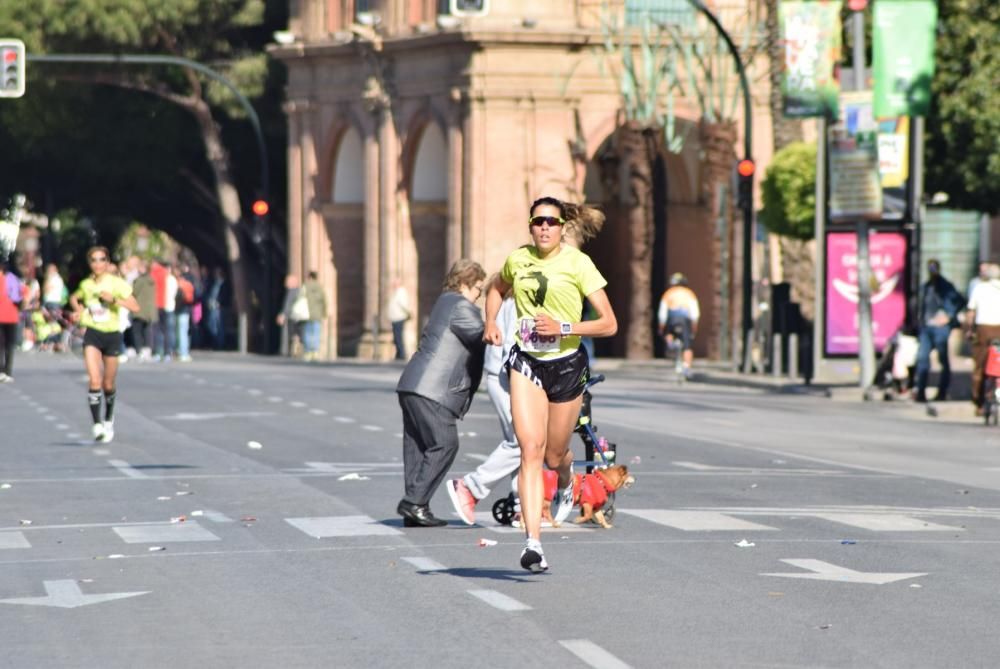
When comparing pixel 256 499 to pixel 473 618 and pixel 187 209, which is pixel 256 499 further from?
pixel 187 209

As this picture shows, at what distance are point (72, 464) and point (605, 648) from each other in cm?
1130

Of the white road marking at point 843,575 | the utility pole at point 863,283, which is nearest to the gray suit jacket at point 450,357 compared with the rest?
the white road marking at point 843,575

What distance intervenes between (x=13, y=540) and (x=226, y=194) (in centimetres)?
4596

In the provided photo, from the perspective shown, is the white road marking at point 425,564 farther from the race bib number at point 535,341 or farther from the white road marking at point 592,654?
the white road marking at point 592,654

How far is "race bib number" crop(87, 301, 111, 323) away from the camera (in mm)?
22469

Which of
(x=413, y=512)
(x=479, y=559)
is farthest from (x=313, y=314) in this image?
(x=479, y=559)

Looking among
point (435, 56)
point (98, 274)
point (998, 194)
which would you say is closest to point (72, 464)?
point (98, 274)

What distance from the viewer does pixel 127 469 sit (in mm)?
19547

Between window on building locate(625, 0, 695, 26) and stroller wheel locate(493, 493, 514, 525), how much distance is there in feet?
120

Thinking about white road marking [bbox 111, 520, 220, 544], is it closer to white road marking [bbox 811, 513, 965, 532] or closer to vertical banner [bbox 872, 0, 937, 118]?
white road marking [bbox 811, 513, 965, 532]

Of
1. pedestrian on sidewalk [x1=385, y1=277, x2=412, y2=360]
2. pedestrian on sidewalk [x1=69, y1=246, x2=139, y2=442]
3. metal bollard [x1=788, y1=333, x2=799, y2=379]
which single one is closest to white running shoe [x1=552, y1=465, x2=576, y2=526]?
pedestrian on sidewalk [x1=69, y1=246, x2=139, y2=442]

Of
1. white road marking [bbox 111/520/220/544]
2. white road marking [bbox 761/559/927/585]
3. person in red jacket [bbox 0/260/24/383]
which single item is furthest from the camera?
person in red jacket [bbox 0/260/24/383]

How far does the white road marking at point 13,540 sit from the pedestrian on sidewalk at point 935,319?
18.7 meters

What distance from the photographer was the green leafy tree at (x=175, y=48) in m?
56.9
